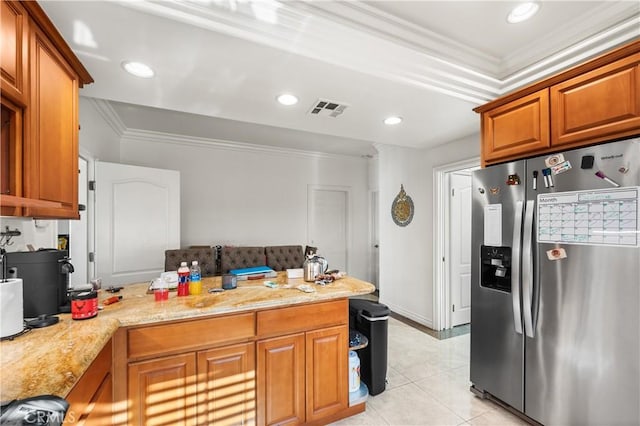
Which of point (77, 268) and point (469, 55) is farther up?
point (469, 55)

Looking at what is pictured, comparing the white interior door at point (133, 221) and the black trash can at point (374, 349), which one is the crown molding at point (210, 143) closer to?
the white interior door at point (133, 221)

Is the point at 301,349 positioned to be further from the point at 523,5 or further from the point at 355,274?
the point at 355,274

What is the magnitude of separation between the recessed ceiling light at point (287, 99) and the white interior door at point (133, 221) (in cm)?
208

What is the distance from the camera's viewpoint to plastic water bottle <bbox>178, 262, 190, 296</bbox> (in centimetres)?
176

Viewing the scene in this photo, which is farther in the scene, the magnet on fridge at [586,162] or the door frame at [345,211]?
the door frame at [345,211]

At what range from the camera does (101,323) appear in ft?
4.26

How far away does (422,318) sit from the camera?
12.3ft

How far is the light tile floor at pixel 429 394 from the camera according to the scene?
202 centimetres

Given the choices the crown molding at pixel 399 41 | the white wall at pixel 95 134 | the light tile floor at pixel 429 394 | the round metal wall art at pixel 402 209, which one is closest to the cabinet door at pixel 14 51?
the crown molding at pixel 399 41

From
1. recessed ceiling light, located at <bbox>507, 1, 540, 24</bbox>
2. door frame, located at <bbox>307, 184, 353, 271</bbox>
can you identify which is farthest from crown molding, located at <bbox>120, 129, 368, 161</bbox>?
recessed ceiling light, located at <bbox>507, 1, 540, 24</bbox>

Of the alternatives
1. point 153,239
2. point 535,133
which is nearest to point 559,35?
point 535,133

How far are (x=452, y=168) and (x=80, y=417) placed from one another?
3586mm

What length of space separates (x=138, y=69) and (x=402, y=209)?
11.1ft

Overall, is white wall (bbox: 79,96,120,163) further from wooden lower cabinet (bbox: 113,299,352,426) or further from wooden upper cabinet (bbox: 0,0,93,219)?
wooden lower cabinet (bbox: 113,299,352,426)
